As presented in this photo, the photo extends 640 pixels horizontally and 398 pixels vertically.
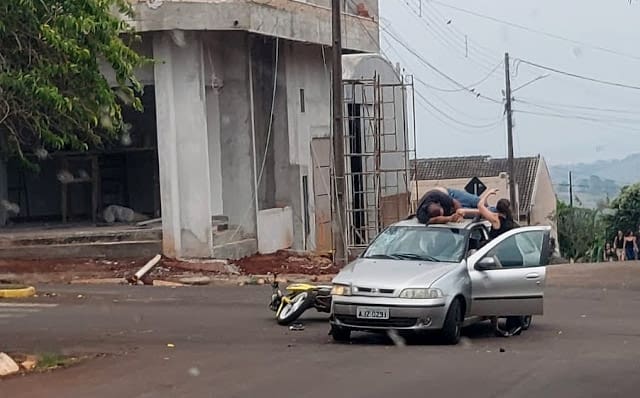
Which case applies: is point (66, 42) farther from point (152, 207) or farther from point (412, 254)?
point (152, 207)

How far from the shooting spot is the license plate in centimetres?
1448

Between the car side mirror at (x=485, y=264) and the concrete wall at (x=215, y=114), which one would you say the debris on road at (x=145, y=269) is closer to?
the concrete wall at (x=215, y=114)

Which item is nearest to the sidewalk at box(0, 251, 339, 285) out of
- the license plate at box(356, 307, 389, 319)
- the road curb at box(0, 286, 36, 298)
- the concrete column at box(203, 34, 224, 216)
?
the road curb at box(0, 286, 36, 298)

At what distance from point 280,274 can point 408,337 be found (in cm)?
1065

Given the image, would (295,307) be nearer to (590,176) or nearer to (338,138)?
(338,138)

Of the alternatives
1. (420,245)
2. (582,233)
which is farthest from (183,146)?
(582,233)

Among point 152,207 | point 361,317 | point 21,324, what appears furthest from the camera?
point 152,207

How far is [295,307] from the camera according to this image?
16.7 m

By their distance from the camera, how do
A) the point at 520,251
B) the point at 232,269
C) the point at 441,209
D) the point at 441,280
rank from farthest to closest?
the point at 232,269
the point at 441,209
the point at 520,251
the point at 441,280

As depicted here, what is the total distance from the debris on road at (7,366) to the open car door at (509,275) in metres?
6.00

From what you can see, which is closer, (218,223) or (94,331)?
(94,331)

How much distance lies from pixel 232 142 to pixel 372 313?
50.0 ft

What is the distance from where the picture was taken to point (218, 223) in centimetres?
2841

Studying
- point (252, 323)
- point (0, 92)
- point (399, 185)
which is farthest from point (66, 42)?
point (399, 185)
